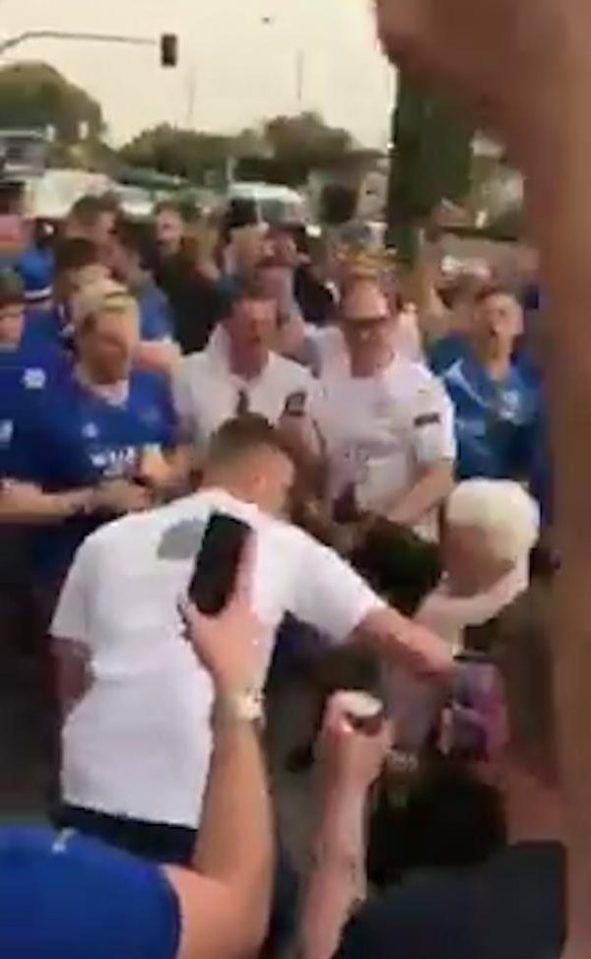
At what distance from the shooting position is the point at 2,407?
4.86 m

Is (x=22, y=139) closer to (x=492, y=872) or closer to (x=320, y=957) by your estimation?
(x=320, y=957)

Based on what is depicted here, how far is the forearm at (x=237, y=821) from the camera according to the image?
1.93 meters

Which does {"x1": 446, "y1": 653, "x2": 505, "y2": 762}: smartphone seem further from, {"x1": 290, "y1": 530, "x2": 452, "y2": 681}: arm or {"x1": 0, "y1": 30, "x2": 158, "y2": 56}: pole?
{"x1": 0, "y1": 30, "x2": 158, "y2": 56}: pole

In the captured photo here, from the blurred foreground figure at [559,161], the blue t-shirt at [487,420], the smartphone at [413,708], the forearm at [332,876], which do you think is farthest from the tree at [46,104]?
the blurred foreground figure at [559,161]

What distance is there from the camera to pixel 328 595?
12.1ft

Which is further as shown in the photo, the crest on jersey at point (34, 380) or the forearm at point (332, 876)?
the crest on jersey at point (34, 380)

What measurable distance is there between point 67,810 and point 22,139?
12.2 m

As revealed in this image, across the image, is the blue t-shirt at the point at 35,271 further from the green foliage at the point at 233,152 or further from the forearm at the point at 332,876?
the green foliage at the point at 233,152

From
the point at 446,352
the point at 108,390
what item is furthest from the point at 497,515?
the point at 446,352

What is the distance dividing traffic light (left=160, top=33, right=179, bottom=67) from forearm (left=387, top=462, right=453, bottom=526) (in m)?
9.23

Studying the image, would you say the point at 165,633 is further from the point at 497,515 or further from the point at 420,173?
the point at 420,173

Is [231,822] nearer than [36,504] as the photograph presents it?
Yes

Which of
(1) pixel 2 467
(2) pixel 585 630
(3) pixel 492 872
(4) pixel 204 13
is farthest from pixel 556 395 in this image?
(4) pixel 204 13

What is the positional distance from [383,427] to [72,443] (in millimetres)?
789
